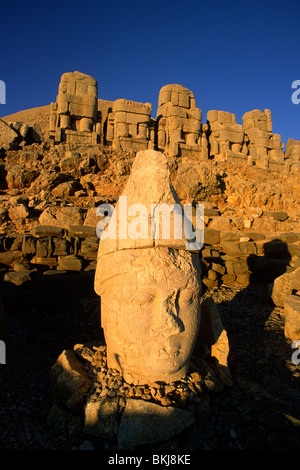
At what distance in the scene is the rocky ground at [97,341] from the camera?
2.13 meters

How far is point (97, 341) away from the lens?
131 inches

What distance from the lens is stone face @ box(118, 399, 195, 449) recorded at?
6.68 ft

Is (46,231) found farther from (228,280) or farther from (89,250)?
(228,280)

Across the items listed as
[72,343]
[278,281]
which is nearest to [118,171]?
[278,281]

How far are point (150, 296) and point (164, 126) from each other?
13858 millimetres

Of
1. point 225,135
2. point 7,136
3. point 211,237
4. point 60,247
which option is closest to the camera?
point 60,247

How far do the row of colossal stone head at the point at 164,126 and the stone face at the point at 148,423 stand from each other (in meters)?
12.0

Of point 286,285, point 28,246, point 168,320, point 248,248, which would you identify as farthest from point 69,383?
point 248,248

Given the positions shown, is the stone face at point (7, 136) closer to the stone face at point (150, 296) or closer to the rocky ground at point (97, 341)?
A: the rocky ground at point (97, 341)

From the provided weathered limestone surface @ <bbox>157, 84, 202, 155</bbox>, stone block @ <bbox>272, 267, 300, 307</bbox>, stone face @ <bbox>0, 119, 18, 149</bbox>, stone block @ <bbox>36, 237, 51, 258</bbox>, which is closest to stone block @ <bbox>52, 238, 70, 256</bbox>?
stone block @ <bbox>36, 237, 51, 258</bbox>

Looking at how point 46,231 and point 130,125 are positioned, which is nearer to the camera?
point 46,231

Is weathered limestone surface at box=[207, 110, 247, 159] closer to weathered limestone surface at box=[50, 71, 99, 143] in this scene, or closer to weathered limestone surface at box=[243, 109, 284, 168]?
weathered limestone surface at box=[243, 109, 284, 168]

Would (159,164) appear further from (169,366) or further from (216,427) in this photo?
(216,427)

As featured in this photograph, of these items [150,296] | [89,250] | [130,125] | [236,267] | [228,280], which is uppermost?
[130,125]
